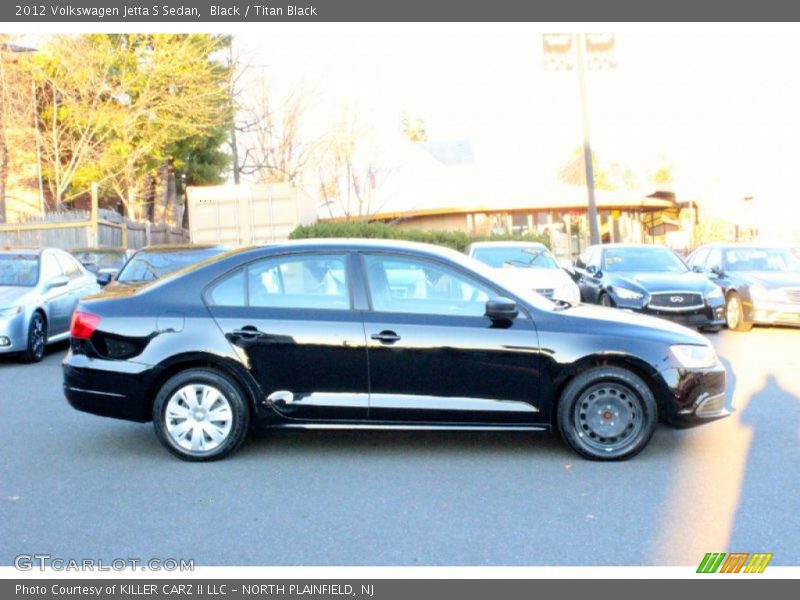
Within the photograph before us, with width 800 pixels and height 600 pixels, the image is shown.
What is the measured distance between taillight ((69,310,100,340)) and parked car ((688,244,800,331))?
10.9m

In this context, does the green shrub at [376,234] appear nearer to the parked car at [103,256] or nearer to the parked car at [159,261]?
the parked car at [103,256]

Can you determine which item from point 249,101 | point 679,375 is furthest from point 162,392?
point 249,101

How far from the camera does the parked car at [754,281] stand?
44.2 ft

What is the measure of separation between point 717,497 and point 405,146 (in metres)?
31.4

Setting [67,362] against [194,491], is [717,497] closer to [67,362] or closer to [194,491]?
[194,491]

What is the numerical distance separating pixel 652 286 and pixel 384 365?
8.51 meters

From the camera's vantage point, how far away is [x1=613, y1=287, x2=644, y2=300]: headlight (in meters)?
13.4

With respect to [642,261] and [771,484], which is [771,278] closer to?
[642,261]

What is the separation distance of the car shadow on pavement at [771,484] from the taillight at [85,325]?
4.56 m

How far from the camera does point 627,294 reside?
13.6 meters

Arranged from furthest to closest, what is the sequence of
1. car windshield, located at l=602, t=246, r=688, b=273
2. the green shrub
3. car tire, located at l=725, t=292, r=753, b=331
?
the green shrub, car windshield, located at l=602, t=246, r=688, b=273, car tire, located at l=725, t=292, r=753, b=331

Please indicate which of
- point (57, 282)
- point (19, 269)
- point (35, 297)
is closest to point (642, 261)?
point (57, 282)

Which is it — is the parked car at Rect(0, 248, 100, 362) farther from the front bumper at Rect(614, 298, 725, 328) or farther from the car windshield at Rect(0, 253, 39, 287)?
the front bumper at Rect(614, 298, 725, 328)

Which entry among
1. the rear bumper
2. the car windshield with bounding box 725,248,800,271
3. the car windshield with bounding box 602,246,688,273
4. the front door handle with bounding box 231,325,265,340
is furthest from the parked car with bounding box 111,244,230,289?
the car windshield with bounding box 725,248,800,271
